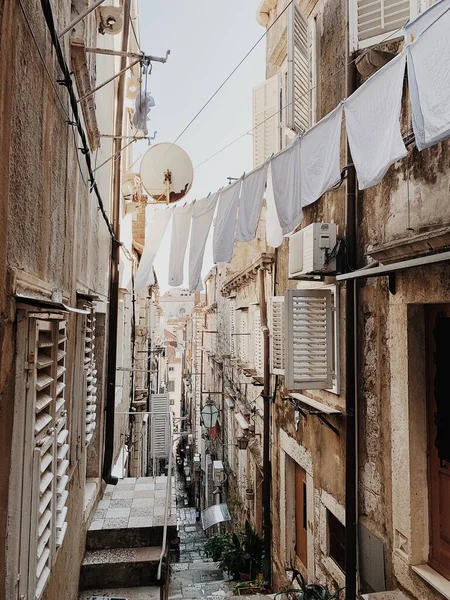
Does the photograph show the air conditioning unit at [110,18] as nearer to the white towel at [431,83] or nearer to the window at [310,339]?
the window at [310,339]

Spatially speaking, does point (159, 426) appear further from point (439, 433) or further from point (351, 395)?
point (439, 433)

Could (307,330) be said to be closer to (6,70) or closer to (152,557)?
(152,557)

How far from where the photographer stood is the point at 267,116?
9812 mm

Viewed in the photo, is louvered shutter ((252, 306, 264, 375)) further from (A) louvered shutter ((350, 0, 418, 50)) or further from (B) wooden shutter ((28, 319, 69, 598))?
(B) wooden shutter ((28, 319, 69, 598))

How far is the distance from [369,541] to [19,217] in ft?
16.7

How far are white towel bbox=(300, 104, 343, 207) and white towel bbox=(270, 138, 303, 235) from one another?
17 centimetres

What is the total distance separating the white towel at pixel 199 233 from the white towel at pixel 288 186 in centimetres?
177

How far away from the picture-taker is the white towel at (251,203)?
6859mm

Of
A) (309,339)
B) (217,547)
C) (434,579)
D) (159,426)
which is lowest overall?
(217,547)

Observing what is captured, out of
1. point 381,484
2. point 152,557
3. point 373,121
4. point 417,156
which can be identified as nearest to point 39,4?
point 373,121

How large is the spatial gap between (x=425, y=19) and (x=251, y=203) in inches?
151

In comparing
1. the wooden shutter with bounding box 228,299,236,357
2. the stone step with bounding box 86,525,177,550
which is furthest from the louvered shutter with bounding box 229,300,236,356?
the stone step with bounding box 86,525,177,550

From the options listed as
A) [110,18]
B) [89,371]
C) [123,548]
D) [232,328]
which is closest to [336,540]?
[123,548]

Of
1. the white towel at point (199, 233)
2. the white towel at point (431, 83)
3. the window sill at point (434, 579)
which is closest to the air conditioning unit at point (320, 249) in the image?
the white towel at point (199, 233)
